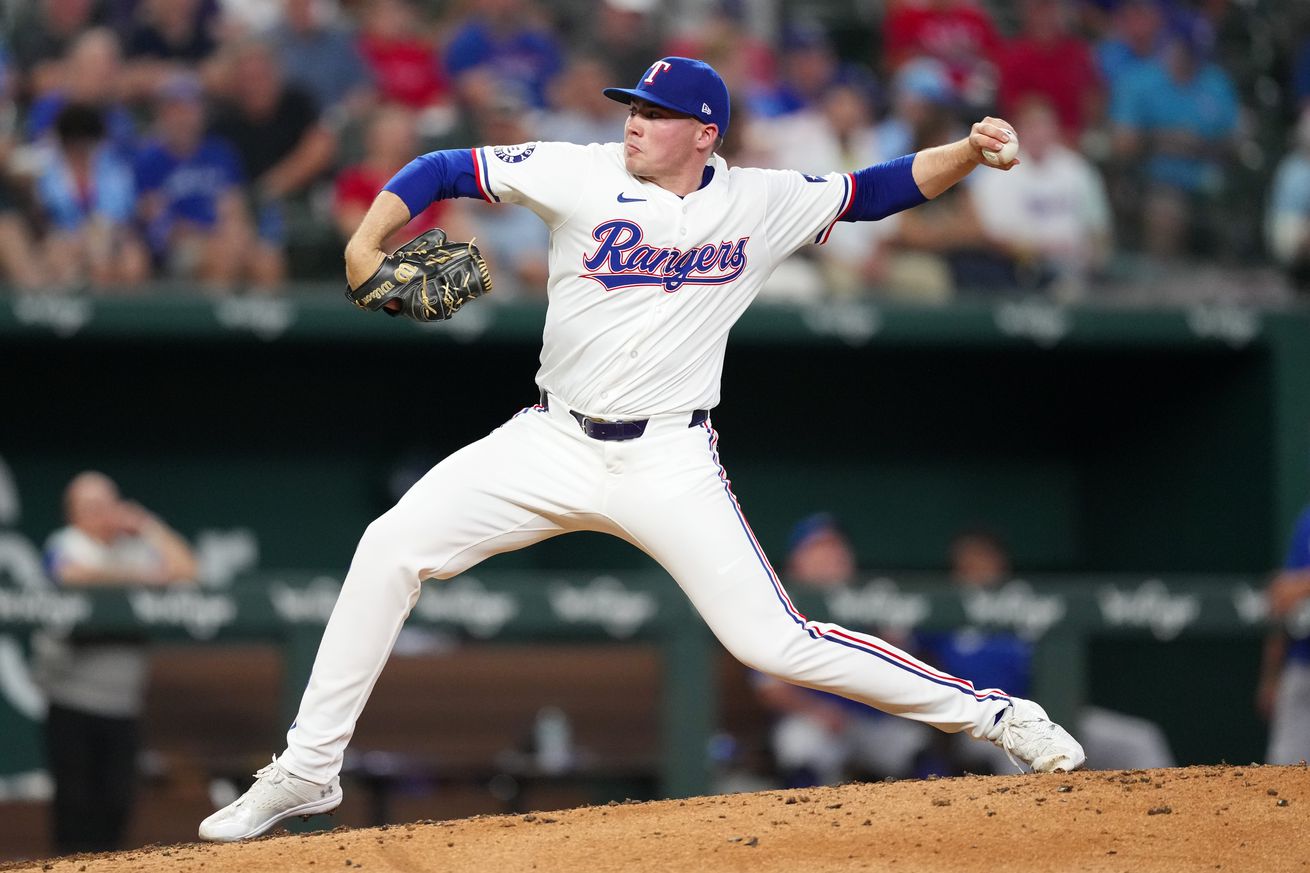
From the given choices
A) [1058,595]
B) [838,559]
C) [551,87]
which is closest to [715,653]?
[838,559]

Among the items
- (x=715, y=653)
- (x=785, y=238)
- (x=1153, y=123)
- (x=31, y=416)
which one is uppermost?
(x=1153, y=123)

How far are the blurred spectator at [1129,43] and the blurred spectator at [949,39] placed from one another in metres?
0.62

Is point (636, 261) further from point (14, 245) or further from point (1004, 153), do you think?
point (14, 245)

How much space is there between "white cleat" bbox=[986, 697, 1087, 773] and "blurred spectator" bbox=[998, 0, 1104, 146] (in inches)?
212

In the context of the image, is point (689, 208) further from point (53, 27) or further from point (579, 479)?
Result: point (53, 27)

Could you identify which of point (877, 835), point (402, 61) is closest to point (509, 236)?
point (402, 61)

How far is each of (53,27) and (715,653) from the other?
418 centimetres

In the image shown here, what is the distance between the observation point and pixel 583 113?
8.17 m

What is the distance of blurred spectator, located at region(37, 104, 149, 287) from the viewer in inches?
294

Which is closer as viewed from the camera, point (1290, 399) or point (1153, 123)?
point (1290, 399)

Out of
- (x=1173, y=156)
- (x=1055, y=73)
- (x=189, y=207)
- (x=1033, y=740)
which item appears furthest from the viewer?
(x=1055, y=73)

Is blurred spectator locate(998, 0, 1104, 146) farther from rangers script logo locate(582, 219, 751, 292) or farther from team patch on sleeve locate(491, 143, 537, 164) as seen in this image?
team patch on sleeve locate(491, 143, 537, 164)

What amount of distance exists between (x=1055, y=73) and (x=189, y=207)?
4.58 m

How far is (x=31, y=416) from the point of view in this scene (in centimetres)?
839
